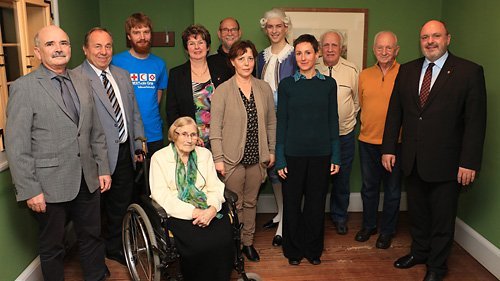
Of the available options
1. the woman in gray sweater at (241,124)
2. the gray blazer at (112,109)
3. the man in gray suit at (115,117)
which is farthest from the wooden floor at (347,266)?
the gray blazer at (112,109)

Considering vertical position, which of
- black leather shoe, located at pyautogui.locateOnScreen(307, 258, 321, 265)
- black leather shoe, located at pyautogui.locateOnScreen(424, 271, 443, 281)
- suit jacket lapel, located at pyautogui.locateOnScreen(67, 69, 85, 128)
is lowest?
black leather shoe, located at pyautogui.locateOnScreen(307, 258, 321, 265)

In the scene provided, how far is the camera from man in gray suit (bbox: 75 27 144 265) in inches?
111

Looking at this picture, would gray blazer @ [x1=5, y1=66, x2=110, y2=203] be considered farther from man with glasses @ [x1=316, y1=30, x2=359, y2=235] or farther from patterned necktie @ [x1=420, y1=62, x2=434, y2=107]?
patterned necktie @ [x1=420, y1=62, x2=434, y2=107]

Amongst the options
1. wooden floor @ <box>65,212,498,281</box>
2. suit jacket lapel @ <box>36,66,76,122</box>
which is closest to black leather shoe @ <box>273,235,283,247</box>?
wooden floor @ <box>65,212,498,281</box>

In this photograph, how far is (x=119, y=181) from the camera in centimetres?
304

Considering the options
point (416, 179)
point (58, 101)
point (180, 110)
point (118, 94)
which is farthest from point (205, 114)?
point (416, 179)

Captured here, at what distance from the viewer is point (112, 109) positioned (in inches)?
112

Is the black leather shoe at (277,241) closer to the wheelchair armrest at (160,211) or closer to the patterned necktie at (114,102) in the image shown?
the wheelchair armrest at (160,211)

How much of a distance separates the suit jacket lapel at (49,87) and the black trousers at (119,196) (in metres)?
0.67

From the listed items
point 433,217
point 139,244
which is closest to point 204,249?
point 139,244

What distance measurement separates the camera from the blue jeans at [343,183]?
3.57 meters

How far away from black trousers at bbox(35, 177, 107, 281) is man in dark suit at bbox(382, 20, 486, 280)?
2.05m

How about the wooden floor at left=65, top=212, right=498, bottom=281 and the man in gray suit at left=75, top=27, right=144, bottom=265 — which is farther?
the wooden floor at left=65, top=212, right=498, bottom=281

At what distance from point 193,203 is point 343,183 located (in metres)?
1.57
